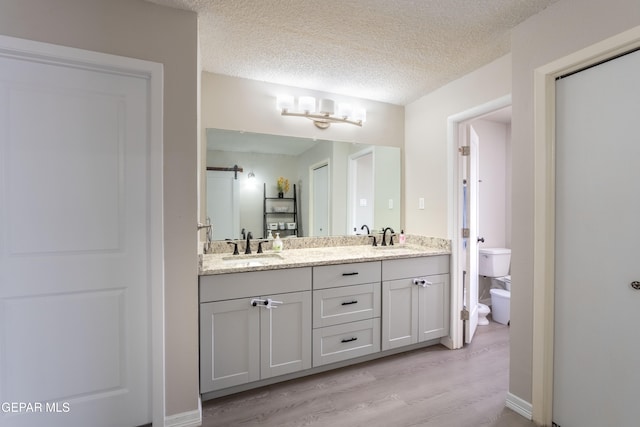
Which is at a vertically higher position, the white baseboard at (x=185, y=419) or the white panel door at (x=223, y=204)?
the white panel door at (x=223, y=204)

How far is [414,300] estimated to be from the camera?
241 cm

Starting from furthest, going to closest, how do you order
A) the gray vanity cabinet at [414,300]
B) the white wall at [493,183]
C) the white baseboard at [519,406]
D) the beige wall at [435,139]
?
1. the white wall at [493,183]
2. the gray vanity cabinet at [414,300]
3. the beige wall at [435,139]
4. the white baseboard at [519,406]

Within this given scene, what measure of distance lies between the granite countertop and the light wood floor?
0.84 meters

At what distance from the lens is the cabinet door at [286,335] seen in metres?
1.88

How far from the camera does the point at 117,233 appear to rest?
59.9 inches

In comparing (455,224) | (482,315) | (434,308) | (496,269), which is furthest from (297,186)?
(496,269)

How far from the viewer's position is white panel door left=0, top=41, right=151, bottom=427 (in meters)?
1.36

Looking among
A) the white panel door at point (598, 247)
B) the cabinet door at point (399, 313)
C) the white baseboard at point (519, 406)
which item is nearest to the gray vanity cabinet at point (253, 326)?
the cabinet door at point (399, 313)

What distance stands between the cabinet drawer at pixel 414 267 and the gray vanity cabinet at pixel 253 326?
694 millimetres

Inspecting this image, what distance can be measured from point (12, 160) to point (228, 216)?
4.19 feet

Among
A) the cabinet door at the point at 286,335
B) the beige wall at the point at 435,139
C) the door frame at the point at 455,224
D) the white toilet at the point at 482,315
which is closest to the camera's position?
the cabinet door at the point at 286,335

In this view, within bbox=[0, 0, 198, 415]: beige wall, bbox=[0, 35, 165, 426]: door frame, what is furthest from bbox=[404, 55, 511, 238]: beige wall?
bbox=[0, 35, 165, 426]: door frame

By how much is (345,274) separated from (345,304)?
8.9 inches

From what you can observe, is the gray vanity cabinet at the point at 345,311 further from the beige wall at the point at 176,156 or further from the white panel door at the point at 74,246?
the white panel door at the point at 74,246
